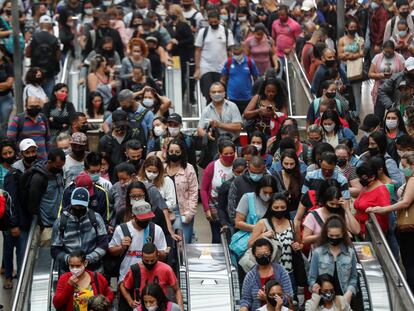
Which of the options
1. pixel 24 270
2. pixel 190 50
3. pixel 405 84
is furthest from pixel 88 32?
pixel 24 270

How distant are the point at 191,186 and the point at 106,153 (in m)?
1.38

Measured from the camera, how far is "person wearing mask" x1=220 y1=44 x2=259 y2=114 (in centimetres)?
2303

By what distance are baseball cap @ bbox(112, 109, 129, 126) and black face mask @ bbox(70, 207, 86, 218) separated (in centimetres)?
327

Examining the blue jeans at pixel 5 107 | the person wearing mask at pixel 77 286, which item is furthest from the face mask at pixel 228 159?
the blue jeans at pixel 5 107

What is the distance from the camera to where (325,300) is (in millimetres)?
15797

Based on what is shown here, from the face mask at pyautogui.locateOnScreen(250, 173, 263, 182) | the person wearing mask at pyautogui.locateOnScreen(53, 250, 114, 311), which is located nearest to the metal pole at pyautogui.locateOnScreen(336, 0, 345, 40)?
the face mask at pyautogui.locateOnScreen(250, 173, 263, 182)

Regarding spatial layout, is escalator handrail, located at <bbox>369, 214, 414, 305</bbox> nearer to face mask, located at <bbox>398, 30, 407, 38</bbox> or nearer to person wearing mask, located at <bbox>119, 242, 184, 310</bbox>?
person wearing mask, located at <bbox>119, 242, 184, 310</bbox>

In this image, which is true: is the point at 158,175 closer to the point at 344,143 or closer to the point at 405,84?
the point at 344,143

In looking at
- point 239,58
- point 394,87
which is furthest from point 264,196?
point 239,58

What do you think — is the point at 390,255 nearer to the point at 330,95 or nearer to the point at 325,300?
the point at 325,300

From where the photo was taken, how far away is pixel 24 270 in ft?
54.6

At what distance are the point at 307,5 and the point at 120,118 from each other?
1082cm

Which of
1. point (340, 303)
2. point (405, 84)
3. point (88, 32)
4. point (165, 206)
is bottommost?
point (340, 303)

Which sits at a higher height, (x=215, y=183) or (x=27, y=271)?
(x=215, y=183)
